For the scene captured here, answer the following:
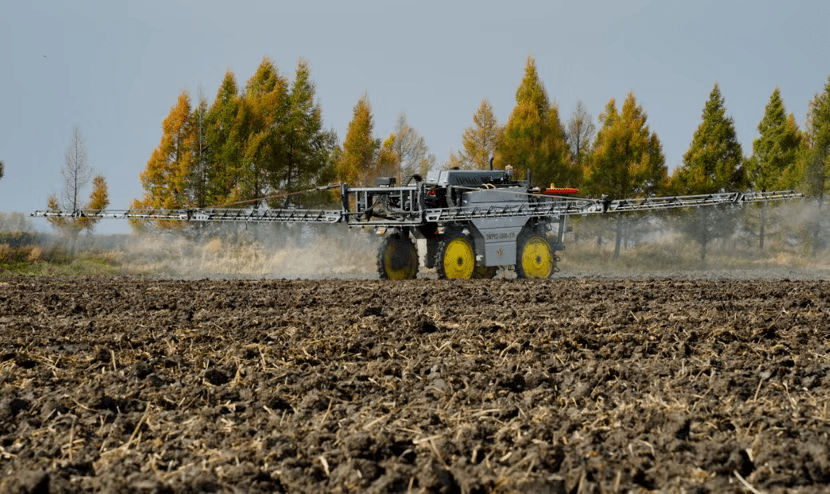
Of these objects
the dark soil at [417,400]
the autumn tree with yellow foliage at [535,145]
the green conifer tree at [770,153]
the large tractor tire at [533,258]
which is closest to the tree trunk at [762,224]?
the green conifer tree at [770,153]

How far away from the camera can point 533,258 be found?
21.7m

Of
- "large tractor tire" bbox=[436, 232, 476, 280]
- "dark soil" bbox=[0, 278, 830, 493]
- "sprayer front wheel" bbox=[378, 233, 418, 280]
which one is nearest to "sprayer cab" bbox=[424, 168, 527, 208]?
"large tractor tire" bbox=[436, 232, 476, 280]

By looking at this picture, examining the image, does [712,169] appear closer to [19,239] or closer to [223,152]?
[223,152]

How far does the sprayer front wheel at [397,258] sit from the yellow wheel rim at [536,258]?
8.72ft

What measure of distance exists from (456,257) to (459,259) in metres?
0.09

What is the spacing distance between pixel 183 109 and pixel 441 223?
806 inches

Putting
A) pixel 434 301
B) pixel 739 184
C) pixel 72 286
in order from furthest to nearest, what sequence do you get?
pixel 739 184 < pixel 72 286 < pixel 434 301

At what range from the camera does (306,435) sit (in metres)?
6.02

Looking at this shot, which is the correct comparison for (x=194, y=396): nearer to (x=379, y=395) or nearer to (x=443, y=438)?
(x=379, y=395)

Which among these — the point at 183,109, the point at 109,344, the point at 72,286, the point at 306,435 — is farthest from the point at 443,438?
the point at 183,109

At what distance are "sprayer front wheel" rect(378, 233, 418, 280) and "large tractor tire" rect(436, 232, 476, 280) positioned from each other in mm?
947

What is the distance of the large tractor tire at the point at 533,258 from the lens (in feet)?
70.7

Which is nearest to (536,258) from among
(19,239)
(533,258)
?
(533,258)

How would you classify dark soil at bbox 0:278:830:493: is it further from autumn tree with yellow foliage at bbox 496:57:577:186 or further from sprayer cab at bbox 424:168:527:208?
autumn tree with yellow foliage at bbox 496:57:577:186
